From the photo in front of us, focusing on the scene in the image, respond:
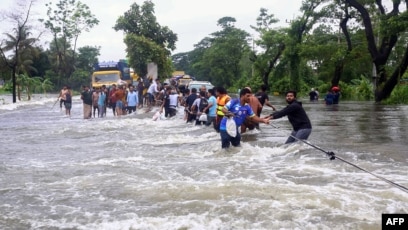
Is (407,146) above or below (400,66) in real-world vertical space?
below

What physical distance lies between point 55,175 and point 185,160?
2497mm

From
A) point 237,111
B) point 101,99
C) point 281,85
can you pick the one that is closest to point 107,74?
point 101,99

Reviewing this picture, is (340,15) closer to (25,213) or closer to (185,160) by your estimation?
(185,160)

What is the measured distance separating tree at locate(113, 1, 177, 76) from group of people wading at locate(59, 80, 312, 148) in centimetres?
549

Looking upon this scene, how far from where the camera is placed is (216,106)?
554 inches

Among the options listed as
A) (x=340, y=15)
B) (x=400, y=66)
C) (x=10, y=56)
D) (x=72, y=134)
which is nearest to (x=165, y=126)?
(x=72, y=134)

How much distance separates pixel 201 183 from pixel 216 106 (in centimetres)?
690

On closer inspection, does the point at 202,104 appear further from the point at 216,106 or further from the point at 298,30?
the point at 298,30

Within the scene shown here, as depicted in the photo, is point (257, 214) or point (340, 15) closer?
point (257, 214)

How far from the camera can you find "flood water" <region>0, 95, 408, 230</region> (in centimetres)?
557

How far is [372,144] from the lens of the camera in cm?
1092

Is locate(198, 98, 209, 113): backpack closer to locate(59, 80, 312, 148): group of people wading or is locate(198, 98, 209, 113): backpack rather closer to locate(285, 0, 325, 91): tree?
locate(59, 80, 312, 148): group of people wading

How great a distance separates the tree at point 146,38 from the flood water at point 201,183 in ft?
65.1

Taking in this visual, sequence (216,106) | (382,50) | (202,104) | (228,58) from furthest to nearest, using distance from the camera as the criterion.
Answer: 1. (228,58)
2. (382,50)
3. (202,104)
4. (216,106)
